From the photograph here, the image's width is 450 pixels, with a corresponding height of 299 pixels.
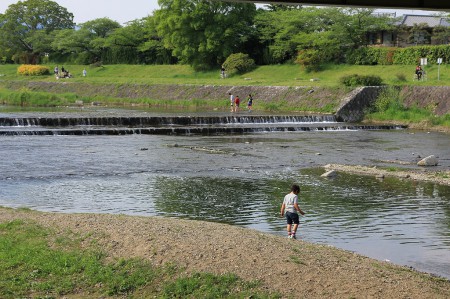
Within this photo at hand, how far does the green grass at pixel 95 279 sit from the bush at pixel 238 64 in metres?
65.1

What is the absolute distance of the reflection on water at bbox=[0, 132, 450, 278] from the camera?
1777 centimetres

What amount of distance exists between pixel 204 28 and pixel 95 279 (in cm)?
7204

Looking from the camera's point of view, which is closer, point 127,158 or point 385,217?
point 385,217

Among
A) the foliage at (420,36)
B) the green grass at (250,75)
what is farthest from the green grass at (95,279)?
the foliage at (420,36)

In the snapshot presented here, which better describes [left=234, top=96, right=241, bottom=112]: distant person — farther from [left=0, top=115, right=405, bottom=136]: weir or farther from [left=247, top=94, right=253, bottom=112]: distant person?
[left=0, top=115, right=405, bottom=136]: weir

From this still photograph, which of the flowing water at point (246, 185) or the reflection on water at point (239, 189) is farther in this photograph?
the flowing water at point (246, 185)

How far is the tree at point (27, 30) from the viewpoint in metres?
104

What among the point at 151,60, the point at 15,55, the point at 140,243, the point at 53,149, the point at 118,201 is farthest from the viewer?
the point at 15,55

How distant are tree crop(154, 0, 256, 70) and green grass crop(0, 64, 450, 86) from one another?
7.69 ft

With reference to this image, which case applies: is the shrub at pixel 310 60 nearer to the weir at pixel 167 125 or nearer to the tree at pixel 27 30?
the weir at pixel 167 125

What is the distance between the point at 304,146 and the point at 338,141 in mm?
3302

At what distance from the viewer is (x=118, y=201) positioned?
852 inches

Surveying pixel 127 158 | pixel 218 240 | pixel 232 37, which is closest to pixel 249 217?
pixel 218 240

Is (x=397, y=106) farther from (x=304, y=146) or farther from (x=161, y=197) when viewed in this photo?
(x=161, y=197)
